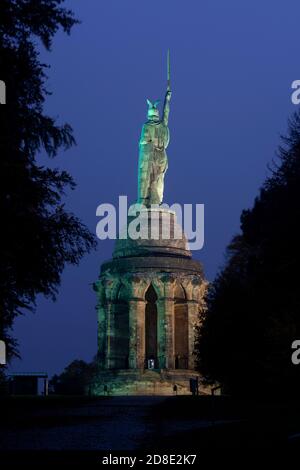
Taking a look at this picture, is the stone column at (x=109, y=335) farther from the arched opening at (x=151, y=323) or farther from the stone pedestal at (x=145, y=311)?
the arched opening at (x=151, y=323)

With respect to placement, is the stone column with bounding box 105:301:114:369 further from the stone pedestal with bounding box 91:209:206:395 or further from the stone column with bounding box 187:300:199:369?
the stone column with bounding box 187:300:199:369

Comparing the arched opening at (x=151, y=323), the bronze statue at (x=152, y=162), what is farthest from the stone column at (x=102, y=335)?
the bronze statue at (x=152, y=162)

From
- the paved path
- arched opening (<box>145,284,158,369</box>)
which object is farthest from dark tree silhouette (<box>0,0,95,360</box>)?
arched opening (<box>145,284,158,369</box>)

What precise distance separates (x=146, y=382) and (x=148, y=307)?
7770mm

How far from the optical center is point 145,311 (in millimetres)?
54562

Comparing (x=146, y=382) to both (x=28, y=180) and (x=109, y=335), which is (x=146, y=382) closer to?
(x=109, y=335)

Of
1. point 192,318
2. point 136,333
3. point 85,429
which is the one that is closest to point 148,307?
point 192,318

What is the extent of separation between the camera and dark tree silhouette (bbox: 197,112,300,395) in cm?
2792

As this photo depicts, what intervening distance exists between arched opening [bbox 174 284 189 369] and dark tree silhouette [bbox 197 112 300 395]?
43.9 feet

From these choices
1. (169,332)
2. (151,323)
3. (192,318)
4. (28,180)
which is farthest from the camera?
(151,323)

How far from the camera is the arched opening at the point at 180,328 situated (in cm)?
5147

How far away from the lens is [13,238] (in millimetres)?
17141

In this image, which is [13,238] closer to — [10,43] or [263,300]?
[10,43]

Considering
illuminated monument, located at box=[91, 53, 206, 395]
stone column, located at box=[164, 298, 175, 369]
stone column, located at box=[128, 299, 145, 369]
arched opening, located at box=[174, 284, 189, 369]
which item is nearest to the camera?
illuminated monument, located at box=[91, 53, 206, 395]
